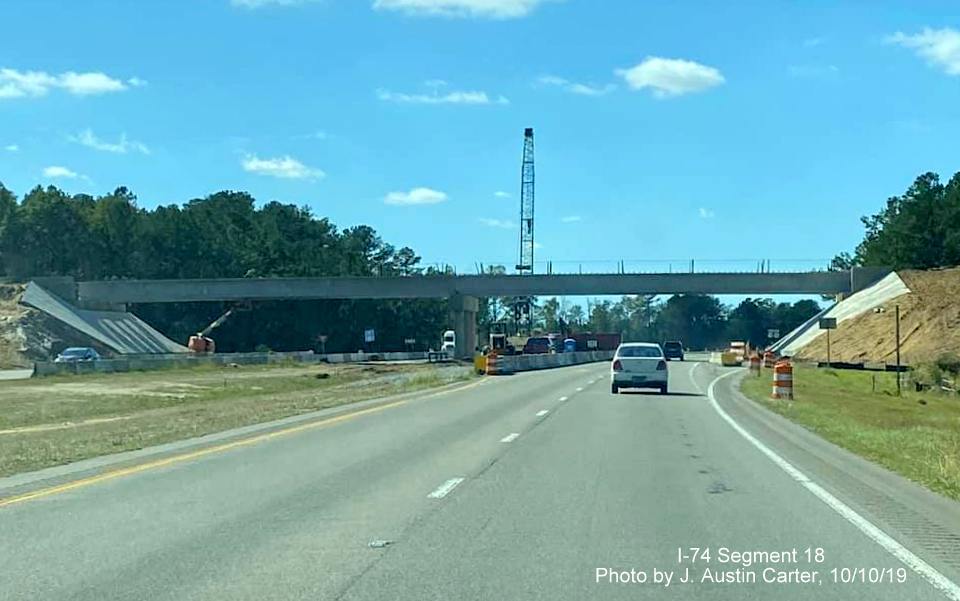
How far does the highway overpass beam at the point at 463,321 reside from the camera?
353 feet

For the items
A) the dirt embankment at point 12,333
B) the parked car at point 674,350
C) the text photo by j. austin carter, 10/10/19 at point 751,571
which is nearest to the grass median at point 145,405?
the text photo by j. austin carter, 10/10/19 at point 751,571

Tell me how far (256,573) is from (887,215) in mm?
158363

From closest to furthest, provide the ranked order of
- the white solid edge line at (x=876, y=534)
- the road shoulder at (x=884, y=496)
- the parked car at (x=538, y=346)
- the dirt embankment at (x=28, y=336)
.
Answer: the white solid edge line at (x=876, y=534)
the road shoulder at (x=884, y=496)
the dirt embankment at (x=28, y=336)
the parked car at (x=538, y=346)

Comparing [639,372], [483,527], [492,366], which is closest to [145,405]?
[639,372]

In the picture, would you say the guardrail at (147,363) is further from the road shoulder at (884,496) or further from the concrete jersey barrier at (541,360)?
the road shoulder at (884,496)

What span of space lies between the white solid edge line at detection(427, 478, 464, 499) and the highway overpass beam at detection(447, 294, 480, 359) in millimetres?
90397

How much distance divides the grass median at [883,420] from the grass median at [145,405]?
12867 millimetres

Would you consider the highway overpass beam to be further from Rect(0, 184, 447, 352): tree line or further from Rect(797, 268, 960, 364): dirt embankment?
Rect(797, 268, 960, 364): dirt embankment

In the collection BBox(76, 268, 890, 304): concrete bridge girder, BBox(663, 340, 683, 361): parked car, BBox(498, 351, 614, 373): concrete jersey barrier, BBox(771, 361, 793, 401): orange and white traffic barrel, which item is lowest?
BBox(771, 361, 793, 401): orange and white traffic barrel

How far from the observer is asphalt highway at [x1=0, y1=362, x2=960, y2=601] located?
929 centimetres

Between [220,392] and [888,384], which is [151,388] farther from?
[888,384]

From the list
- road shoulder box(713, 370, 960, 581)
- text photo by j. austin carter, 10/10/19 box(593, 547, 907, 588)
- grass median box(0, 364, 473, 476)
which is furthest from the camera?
grass median box(0, 364, 473, 476)

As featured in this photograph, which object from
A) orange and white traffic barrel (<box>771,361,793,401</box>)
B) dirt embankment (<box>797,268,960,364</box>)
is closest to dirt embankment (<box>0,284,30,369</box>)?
dirt embankment (<box>797,268,960,364</box>)

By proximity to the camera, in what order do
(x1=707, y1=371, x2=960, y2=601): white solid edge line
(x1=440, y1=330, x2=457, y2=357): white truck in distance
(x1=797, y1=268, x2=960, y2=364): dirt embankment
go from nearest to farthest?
1. (x1=707, y1=371, x2=960, y2=601): white solid edge line
2. (x1=797, y1=268, x2=960, y2=364): dirt embankment
3. (x1=440, y1=330, x2=457, y2=357): white truck in distance
